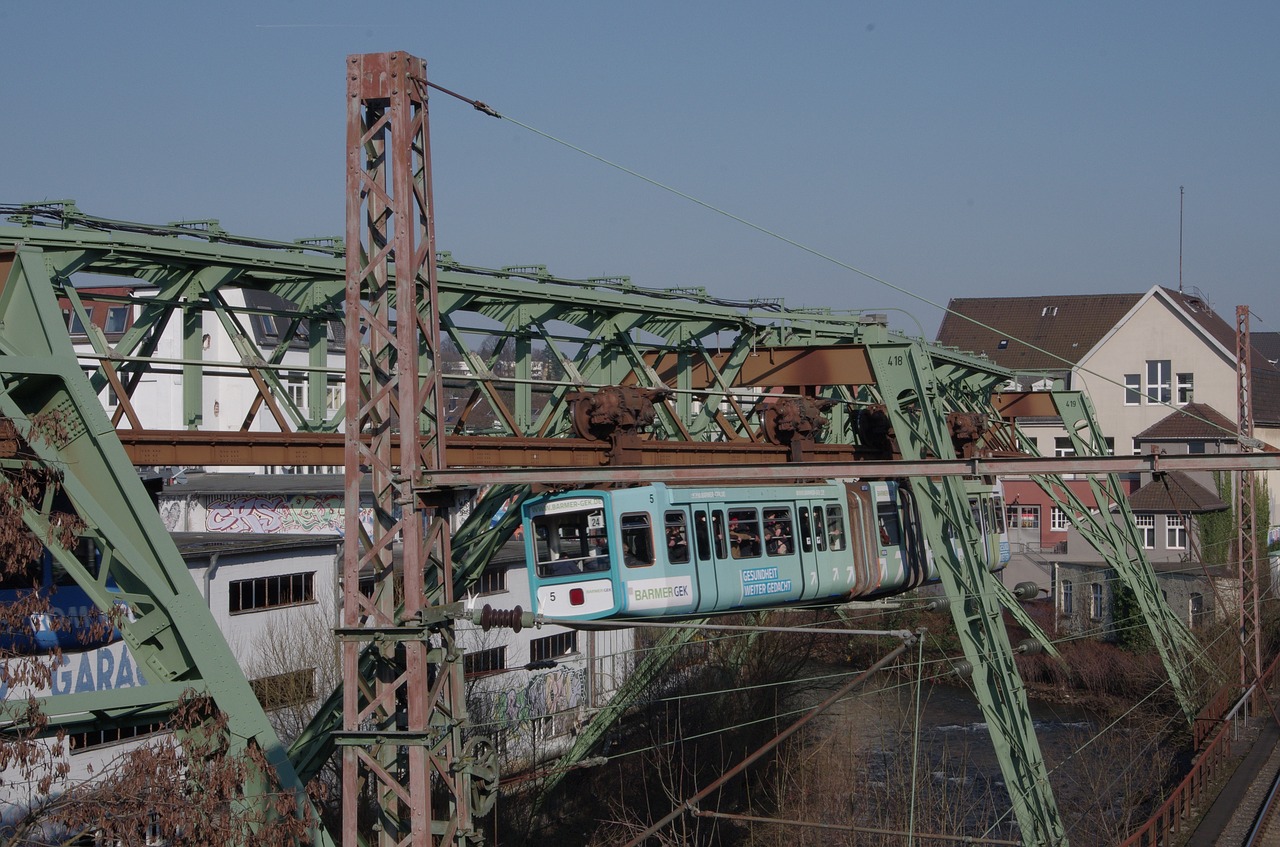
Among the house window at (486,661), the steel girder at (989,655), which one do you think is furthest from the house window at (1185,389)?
the steel girder at (989,655)

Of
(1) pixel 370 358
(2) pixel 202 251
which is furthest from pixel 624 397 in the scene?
(1) pixel 370 358

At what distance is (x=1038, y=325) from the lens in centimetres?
6825

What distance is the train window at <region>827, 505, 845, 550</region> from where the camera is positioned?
19.2 meters

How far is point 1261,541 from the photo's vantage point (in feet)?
150

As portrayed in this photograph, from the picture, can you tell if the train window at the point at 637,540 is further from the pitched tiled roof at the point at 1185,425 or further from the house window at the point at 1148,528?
the pitched tiled roof at the point at 1185,425

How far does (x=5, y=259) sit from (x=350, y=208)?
2.87 m

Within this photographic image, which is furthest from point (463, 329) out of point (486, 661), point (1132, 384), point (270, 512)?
point (1132, 384)

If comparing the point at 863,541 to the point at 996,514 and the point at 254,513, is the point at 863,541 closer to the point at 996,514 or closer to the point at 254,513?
the point at 996,514

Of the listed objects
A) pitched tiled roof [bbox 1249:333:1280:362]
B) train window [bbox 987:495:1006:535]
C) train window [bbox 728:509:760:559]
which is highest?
pitched tiled roof [bbox 1249:333:1280:362]

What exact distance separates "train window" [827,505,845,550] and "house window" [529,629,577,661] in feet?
52.2

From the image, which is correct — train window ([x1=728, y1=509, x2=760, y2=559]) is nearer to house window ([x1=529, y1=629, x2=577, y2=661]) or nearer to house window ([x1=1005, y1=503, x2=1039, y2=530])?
house window ([x1=529, y1=629, x2=577, y2=661])

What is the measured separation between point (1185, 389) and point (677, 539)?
46618 mm

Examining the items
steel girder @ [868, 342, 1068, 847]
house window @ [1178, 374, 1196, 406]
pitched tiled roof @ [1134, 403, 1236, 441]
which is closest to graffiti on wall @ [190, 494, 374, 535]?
steel girder @ [868, 342, 1068, 847]

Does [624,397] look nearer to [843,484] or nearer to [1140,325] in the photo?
[843,484]
